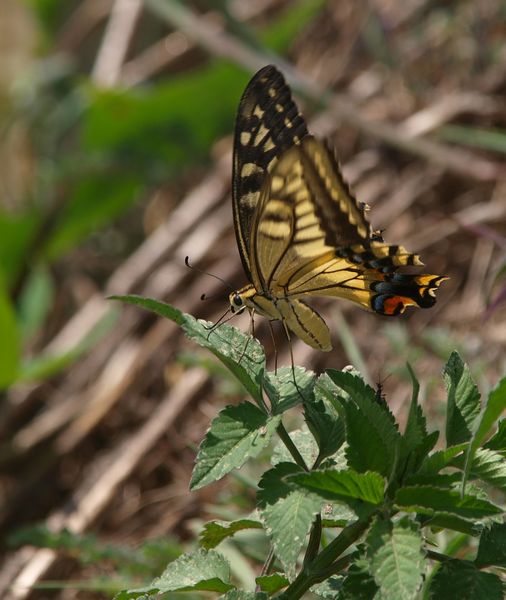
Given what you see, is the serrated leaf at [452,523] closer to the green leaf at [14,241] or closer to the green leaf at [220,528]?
the green leaf at [220,528]

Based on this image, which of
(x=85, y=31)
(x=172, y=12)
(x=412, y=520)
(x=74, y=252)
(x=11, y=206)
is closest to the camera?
(x=412, y=520)

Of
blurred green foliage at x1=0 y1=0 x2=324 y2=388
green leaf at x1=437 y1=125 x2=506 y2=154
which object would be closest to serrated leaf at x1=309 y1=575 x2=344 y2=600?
green leaf at x1=437 y1=125 x2=506 y2=154

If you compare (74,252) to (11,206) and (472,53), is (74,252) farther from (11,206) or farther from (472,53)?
(472,53)

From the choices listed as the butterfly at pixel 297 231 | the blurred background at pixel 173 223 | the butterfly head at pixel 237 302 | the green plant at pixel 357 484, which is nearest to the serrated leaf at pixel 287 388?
the green plant at pixel 357 484

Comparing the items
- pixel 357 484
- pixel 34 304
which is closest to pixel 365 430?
pixel 357 484

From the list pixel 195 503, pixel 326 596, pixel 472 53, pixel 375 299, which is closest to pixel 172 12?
pixel 472 53

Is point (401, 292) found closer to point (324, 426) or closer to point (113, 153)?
point (324, 426)

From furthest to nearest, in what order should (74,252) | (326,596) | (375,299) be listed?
(74,252)
(375,299)
(326,596)
